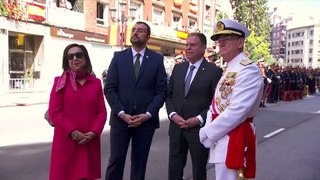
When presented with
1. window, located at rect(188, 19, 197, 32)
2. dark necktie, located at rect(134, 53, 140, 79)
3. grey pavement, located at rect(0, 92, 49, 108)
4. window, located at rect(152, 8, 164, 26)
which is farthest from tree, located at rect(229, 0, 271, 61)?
dark necktie, located at rect(134, 53, 140, 79)

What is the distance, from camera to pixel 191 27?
41000 mm

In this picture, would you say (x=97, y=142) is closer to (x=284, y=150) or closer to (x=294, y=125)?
(x=284, y=150)

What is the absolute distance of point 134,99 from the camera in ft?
13.3

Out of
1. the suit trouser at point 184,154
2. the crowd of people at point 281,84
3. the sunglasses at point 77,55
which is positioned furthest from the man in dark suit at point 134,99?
the crowd of people at point 281,84

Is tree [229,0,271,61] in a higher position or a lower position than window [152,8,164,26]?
higher

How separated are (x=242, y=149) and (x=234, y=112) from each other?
286 millimetres

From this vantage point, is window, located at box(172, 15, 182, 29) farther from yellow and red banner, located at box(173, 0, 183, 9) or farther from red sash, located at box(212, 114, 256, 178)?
red sash, located at box(212, 114, 256, 178)

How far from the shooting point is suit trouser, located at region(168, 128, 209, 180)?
4023mm

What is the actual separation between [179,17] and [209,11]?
808 cm

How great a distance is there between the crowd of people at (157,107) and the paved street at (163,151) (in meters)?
1.54

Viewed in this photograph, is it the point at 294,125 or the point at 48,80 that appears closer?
the point at 294,125

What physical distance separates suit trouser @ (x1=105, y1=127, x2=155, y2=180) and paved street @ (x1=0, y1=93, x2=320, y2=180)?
1298mm

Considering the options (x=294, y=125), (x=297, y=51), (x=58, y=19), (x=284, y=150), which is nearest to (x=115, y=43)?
(x=58, y=19)

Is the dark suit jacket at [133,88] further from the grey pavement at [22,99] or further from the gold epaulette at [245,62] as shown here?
the grey pavement at [22,99]
